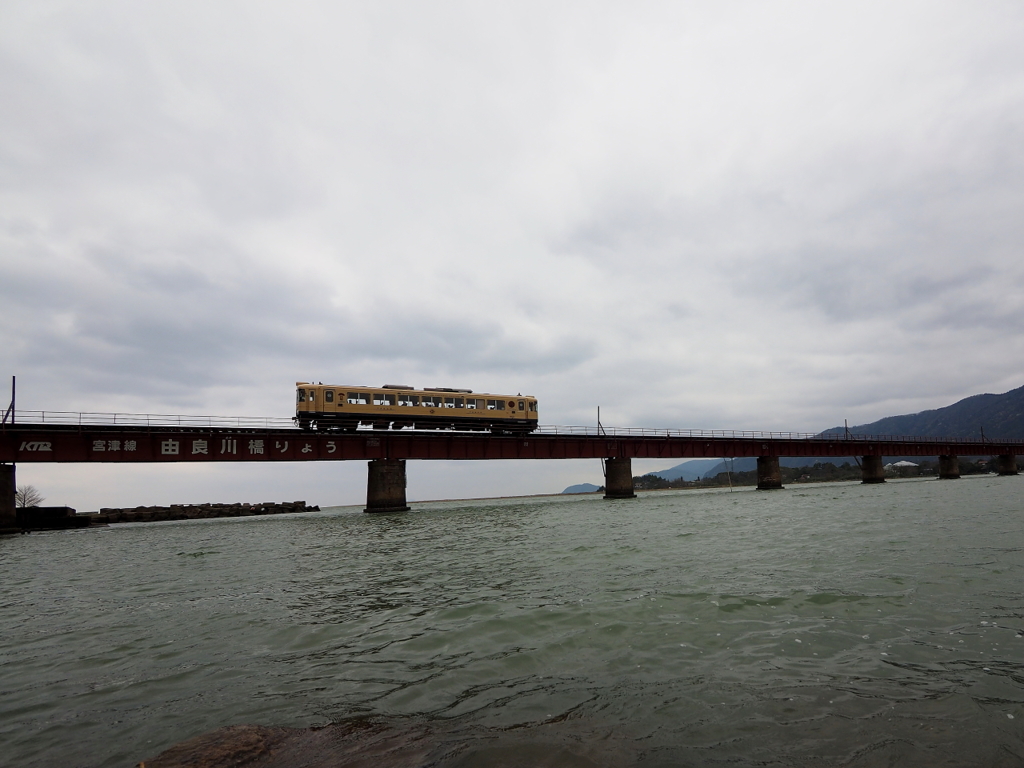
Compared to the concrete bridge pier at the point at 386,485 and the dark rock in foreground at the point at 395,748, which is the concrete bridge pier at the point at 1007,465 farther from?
the dark rock in foreground at the point at 395,748

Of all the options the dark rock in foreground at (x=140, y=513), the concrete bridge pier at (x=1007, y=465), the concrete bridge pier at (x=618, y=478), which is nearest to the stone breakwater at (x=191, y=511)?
the dark rock in foreground at (x=140, y=513)

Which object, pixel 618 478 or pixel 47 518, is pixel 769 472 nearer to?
pixel 618 478

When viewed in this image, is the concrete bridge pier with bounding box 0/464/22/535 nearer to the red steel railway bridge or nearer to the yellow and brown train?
the red steel railway bridge

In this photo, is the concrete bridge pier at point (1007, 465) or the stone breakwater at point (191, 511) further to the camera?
the concrete bridge pier at point (1007, 465)

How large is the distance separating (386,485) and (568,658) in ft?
142

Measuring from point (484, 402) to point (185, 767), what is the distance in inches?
1990

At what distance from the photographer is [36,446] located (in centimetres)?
3775

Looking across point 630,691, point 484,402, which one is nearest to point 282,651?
point 630,691

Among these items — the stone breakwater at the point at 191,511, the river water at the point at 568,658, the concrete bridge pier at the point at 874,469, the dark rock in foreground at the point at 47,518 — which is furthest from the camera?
the concrete bridge pier at the point at 874,469

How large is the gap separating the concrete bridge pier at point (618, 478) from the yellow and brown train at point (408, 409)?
1142 cm

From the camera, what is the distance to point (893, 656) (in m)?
6.84

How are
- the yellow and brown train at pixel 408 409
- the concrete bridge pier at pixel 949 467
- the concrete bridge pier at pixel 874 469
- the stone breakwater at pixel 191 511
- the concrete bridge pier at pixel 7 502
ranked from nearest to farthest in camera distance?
the concrete bridge pier at pixel 7 502 < the yellow and brown train at pixel 408 409 < the stone breakwater at pixel 191 511 < the concrete bridge pier at pixel 874 469 < the concrete bridge pier at pixel 949 467

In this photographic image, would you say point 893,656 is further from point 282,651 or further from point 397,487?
point 397,487

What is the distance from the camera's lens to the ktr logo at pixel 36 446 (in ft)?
123
